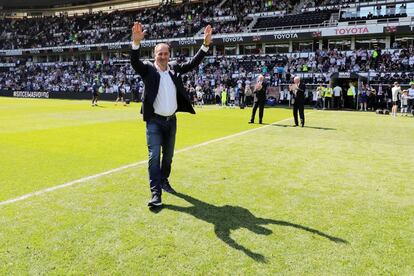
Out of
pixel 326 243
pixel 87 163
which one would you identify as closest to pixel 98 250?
pixel 326 243

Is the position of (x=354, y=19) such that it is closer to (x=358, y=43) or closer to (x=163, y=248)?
(x=358, y=43)

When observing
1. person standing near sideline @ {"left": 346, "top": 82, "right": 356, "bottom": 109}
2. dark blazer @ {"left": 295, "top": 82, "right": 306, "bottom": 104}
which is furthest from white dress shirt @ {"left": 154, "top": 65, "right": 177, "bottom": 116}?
person standing near sideline @ {"left": 346, "top": 82, "right": 356, "bottom": 109}

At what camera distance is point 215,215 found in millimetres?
5020

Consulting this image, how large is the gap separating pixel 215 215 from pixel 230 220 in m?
0.26

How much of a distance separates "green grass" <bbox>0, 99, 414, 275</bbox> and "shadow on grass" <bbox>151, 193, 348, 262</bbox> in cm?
1

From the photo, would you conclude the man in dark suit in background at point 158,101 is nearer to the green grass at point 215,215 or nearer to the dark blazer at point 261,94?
the green grass at point 215,215

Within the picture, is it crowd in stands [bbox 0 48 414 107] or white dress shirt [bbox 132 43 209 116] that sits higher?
crowd in stands [bbox 0 48 414 107]

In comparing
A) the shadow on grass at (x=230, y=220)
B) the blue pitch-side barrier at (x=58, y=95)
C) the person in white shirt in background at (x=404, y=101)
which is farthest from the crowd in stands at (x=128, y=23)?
the shadow on grass at (x=230, y=220)

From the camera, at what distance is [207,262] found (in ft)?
12.1

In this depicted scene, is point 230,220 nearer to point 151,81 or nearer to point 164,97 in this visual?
point 164,97

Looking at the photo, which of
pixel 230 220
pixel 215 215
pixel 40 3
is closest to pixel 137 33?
pixel 215 215

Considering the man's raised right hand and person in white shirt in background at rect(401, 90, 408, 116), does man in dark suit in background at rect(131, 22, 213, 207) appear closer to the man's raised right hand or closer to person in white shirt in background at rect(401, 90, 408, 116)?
the man's raised right hand

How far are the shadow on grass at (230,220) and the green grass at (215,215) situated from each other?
0.5 inches

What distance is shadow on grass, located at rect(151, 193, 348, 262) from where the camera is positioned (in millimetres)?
4206
